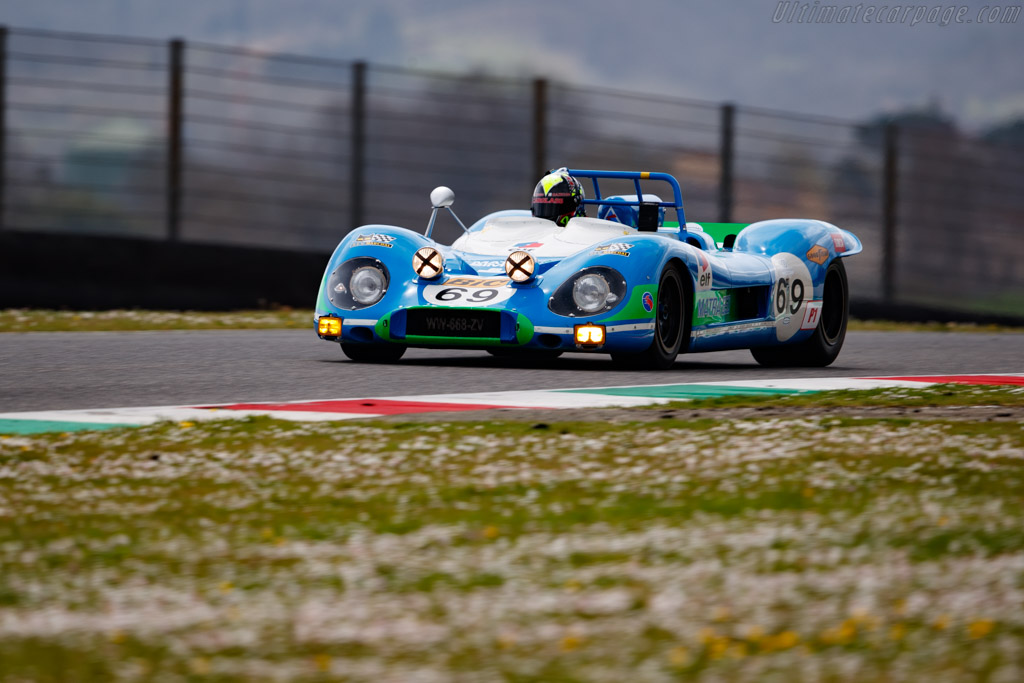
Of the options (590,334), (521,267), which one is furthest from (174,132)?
(590,334)

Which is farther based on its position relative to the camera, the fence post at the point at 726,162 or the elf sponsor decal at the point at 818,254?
the fence post at the point at 726,162

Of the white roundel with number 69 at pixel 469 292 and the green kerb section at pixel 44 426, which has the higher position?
the white roundel with number 69 at pixel 469 292

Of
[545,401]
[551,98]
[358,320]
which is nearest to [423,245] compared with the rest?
[358,320]

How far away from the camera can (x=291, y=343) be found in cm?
1085

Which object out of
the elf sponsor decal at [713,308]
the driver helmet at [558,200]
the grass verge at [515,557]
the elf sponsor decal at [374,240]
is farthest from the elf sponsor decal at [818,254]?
the grass verge at [515,557]

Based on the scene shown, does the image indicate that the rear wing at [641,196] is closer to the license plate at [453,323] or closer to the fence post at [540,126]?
the license plate at [453,323]

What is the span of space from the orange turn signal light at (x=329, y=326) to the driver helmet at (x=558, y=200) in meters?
1.58

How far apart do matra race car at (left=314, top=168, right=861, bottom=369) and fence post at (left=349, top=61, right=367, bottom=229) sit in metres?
5.37

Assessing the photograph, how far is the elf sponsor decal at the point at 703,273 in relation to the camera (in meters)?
9.04

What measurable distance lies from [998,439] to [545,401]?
2.11 meters

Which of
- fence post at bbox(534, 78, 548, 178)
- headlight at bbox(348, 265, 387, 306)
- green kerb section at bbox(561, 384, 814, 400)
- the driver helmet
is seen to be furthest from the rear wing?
fence post at bbox(534, 78, 548, 178)

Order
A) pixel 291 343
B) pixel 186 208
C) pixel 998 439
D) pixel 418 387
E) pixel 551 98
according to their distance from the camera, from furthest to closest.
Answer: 1. pixel 551 98
2. pixel 186 208
3. pixel 291 343
4. pixel 418 387
5. pixel 998 439

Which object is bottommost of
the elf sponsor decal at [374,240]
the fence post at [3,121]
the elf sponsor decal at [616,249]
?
the elf sponsor decal at [616,249]

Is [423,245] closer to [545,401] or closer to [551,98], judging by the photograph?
[545,401]
